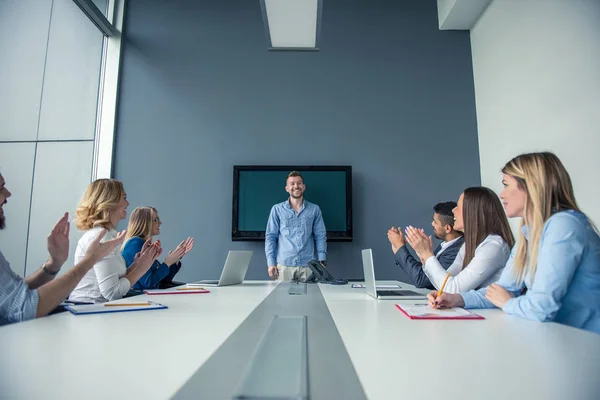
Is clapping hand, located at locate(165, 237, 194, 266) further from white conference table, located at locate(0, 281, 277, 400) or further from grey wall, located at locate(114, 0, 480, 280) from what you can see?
grey wall, located at locate(114, 0, 480, 280)

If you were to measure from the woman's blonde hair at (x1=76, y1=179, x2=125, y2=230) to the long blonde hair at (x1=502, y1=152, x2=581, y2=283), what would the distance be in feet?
6.23

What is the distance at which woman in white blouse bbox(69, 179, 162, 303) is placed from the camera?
163cm

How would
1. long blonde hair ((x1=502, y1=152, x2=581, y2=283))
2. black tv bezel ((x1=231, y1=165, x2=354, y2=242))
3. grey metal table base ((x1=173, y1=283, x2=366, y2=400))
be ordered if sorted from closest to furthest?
grey metal table base ((x1=173, y1=283, x2=366, y2=400)) < long blonde hair ((x1=502, y1=152, x2=581, y2=283)) < black tv bezel ((x1=231, y1=165, x2=354, y2=242))

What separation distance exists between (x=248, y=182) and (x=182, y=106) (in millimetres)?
1277

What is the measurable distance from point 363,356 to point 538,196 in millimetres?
1005

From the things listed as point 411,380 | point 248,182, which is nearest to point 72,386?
point 411,380

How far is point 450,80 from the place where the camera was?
Result: 14.4 ft

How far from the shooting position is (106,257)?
1.63 m

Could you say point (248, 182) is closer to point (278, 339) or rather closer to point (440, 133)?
point (440, 133)

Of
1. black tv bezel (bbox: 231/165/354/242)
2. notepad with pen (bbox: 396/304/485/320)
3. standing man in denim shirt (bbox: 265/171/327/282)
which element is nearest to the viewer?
notepad with pen (bbox: 396/304/485/320)

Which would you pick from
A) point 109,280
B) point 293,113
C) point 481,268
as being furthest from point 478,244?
point 293,113

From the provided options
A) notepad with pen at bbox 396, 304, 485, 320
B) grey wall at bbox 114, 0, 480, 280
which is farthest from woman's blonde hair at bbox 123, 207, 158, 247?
notepad with pen at bbox 396, 304, 485, 320

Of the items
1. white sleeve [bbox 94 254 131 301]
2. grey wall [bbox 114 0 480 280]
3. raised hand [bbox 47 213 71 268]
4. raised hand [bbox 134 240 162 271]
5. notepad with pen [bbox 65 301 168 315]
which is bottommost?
notepad with pen [bbox 65 301 168 315]

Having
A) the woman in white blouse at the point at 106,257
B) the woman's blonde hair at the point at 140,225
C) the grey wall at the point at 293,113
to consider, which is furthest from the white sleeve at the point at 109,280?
the grey wall at the point at 293,113
